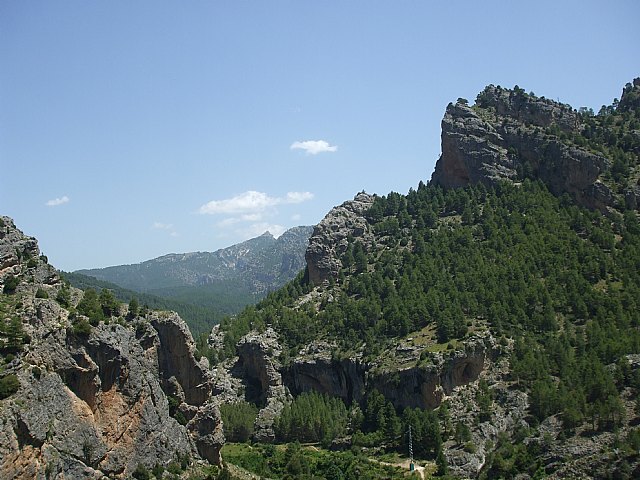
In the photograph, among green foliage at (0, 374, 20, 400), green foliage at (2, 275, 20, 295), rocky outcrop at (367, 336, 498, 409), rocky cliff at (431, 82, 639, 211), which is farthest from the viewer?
rocky cliff at (431, 82, 639, 211)

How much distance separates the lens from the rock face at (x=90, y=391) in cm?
5653

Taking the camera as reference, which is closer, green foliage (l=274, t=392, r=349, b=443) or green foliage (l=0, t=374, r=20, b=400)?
green foliage (l=0, t=374, r=20, b=400)

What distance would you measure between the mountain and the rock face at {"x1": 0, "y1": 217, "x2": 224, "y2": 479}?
23.7 metres

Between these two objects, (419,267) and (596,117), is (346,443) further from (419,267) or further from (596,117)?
(596,117)

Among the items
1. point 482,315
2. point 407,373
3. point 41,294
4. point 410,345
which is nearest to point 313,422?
point 407,373

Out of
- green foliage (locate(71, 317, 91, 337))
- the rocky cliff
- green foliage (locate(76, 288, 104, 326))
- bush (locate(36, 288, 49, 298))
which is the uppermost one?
the rocky cliff

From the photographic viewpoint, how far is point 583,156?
15175cm

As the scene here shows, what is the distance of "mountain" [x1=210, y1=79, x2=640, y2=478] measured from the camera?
3821 inches

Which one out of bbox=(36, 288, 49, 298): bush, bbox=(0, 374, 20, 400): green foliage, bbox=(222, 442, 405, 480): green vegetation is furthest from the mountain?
bbox=(0, 374, 20, 400): green foliage

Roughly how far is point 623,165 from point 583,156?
927 cm

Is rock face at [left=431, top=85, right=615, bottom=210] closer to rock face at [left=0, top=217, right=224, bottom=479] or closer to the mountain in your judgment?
the mountain

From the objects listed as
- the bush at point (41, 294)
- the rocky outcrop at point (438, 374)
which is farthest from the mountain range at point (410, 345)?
the rocky outcrop at point (438, 374)

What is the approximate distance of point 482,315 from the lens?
125062mm

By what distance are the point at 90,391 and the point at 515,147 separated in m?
135
